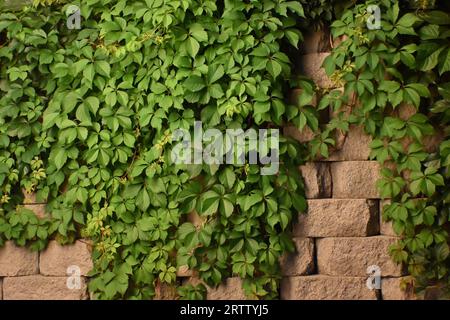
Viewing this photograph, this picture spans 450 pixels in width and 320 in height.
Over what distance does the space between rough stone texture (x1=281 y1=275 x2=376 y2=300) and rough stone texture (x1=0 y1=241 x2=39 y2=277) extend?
4.60ft

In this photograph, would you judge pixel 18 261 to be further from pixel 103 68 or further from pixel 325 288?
pixel 325 288

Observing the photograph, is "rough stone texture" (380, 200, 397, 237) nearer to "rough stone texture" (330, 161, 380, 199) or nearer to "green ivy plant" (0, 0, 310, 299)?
"rough stone texture" (330, 161, 380, 199)

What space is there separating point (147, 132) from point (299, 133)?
0.79 m

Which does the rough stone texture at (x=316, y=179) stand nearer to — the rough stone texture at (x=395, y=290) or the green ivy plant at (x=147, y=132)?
the green ivy plant at (x=147, y=132)

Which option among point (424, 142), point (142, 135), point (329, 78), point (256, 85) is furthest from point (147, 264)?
point (424, 142)

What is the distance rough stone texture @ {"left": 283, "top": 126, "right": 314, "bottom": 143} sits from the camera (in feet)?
11.0

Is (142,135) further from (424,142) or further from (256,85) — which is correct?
(424,142)

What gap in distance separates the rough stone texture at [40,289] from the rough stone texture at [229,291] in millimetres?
719

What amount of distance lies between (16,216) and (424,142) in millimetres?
2216

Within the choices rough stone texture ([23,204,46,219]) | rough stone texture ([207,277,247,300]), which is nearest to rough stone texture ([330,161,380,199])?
rough stone texture ([207,277,247,300])

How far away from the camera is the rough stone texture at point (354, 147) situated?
3.29 metres

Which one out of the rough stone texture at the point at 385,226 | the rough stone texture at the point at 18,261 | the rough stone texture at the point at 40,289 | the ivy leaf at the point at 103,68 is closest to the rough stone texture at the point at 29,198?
the rough stone texture at the point at 18,261

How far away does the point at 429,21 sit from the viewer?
3143 millimetres

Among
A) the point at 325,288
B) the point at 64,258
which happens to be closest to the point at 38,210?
the point at 64,258
